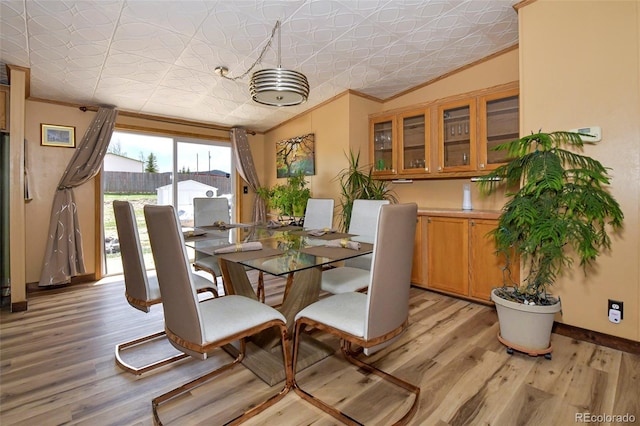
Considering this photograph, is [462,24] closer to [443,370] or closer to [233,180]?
[443,370]

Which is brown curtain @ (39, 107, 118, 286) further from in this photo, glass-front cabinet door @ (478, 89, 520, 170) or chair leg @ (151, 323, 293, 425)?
glass-front cabinet door @ (478, 89, 520, 170)

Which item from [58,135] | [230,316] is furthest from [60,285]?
[230,316]

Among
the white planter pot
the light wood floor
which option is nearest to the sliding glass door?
the light wood floor

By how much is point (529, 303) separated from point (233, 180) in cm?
465

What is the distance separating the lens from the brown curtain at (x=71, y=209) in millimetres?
3703

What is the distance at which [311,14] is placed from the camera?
2561 millimetres

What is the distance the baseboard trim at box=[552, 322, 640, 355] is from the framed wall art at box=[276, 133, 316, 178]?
336cm

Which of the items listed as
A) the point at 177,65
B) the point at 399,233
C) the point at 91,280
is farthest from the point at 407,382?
the point at 91,280

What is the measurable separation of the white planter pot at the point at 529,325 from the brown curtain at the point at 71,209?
4.59 meters

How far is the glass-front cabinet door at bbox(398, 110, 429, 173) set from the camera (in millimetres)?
3775

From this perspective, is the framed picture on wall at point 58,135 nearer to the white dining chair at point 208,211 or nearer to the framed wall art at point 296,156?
the white dining chair at point 208,211

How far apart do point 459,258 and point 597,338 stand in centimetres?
121

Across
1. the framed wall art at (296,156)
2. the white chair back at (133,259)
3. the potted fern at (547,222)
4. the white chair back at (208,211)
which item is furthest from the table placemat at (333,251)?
the framed wall art at (296,156)

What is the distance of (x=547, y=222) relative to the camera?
80.9 inches
